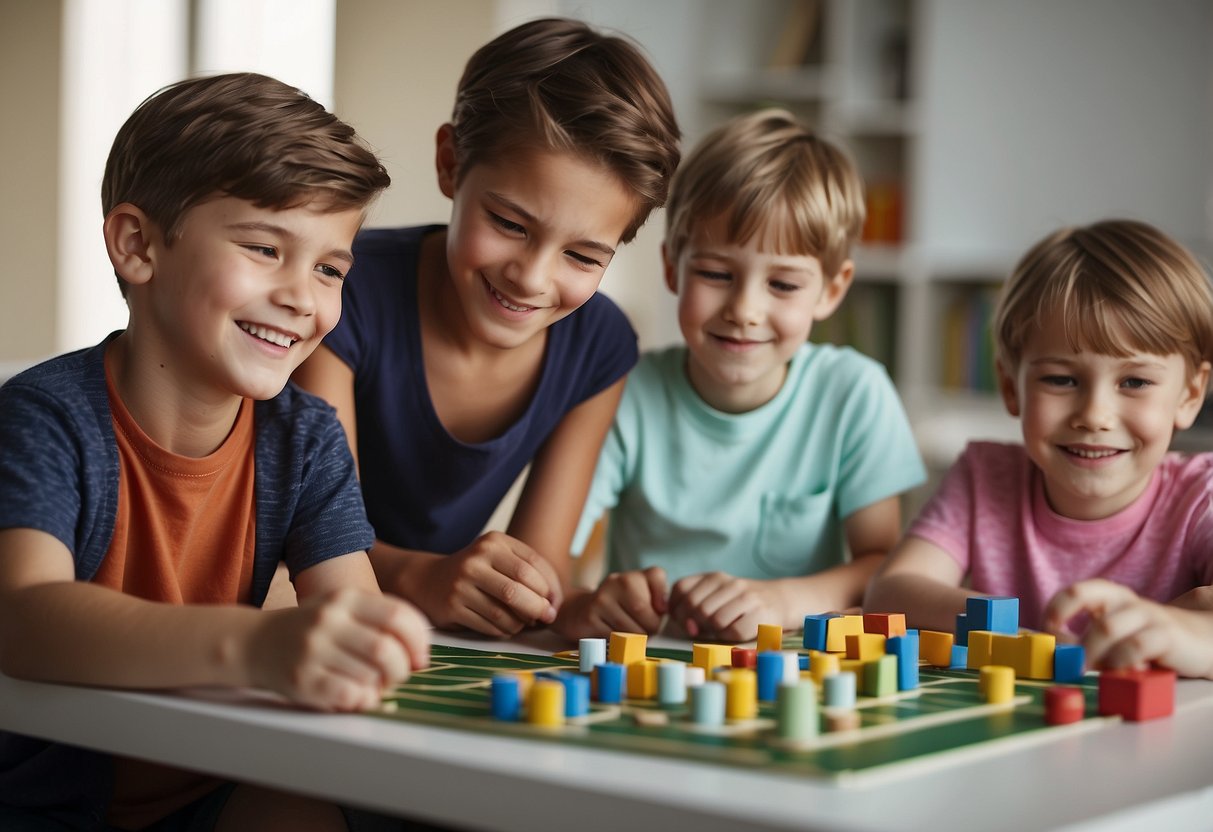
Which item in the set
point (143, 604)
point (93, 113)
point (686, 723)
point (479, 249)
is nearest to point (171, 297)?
point (143, 604)

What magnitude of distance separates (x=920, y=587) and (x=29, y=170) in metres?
2.98

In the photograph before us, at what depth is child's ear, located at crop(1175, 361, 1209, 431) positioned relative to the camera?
5.01 feet

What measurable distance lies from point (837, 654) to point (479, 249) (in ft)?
2.12

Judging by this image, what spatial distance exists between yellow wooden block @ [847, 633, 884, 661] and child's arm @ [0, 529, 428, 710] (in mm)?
363

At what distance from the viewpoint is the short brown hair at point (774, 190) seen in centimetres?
174

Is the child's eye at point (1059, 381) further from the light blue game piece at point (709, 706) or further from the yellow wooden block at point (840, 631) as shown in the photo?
the light blue game piece at point (709, 706)

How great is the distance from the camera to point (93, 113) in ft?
11.8

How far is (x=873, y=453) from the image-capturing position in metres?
1.83

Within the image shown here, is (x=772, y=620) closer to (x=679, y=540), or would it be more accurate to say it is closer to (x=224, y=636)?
(x=679, y=540)

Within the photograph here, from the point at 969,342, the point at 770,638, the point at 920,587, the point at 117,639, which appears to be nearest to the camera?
the point at 117,639

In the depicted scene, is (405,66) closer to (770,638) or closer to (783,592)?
(783,592)

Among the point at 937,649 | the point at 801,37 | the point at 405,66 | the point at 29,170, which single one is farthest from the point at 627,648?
the point at 801,37

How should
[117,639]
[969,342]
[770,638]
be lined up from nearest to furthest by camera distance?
[117,639]
[770,638]
[969,342]

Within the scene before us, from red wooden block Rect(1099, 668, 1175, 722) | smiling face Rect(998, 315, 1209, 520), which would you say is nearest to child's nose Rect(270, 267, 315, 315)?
red wooden block Rect(1099, 668, 1175, 722)
